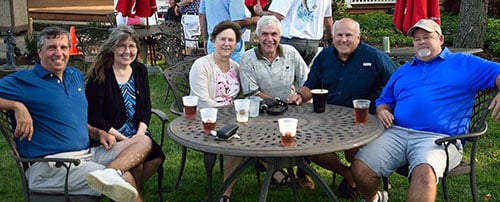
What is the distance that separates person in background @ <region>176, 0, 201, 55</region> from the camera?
28.5 ft

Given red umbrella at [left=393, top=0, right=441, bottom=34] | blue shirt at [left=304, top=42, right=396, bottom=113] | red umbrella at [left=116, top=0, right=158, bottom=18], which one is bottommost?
blue shirt at [left=304, top=42, right=396, bottom=113]

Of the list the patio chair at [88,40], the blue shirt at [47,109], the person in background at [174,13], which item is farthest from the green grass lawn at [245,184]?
the person in background at [174,13]

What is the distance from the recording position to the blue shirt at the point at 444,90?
361 centimetres

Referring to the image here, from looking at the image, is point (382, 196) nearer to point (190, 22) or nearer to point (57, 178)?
point (57, 178)

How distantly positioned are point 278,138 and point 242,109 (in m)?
0.42

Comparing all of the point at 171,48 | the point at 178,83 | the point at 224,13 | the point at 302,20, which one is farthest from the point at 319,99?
the point at 171,48

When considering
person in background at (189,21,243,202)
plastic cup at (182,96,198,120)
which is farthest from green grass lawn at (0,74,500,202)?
plastic cup at (182,96,198,120)

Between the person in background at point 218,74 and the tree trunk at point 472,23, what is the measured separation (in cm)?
695

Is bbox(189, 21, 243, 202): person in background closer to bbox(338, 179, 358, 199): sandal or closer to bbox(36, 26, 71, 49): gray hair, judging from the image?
bbox(338, 179, 358, 199): sandal

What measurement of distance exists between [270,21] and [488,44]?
7.61 meters

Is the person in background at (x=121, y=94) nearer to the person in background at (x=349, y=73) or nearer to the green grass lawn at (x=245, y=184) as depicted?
the green grass lawn at (x=245, y=184)

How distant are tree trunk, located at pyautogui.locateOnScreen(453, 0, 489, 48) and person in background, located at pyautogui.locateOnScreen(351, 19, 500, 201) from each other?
22.8 feet

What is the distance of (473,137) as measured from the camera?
3.44m

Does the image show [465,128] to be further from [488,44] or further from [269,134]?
[488,44]
